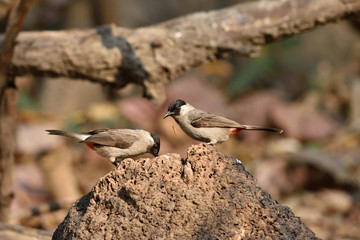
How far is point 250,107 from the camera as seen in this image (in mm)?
15062

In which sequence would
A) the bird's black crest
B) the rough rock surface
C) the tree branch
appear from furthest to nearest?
the tree branch, the bird's black crest, the rough rock surface

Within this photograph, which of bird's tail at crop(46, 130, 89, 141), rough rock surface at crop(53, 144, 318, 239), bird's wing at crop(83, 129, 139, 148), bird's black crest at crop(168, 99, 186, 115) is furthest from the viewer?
bird's black crest at crop(168, 99, 186, 115)

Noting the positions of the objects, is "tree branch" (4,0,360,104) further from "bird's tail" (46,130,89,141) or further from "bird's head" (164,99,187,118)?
"bird's tail" (46,130,89,141)

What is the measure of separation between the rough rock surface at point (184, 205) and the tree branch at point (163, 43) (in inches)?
96.6

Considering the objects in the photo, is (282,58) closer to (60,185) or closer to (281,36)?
(60,185)

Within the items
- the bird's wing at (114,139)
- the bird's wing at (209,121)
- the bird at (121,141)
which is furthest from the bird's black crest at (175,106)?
the bird's wing at (114,139)

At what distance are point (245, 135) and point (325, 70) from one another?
10.7ft

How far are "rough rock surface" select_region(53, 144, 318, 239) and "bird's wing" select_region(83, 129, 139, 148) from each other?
2.55ft

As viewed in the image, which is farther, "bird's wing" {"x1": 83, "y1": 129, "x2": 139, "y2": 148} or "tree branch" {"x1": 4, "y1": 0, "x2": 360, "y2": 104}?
"tree branch" {"x1": 4, "y1": 0, "x2": 360, "y2": 104}

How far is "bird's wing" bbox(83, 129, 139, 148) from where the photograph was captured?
15.5 ft

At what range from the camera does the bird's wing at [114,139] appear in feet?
15.5

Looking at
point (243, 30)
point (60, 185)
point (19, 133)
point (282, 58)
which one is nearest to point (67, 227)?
point (243, 30)

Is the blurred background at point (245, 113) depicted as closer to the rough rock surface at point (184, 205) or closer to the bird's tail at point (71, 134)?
the bird's tail at point (71, 134)

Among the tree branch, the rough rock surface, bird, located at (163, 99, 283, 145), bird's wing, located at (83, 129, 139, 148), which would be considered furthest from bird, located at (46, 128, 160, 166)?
the tree branch
